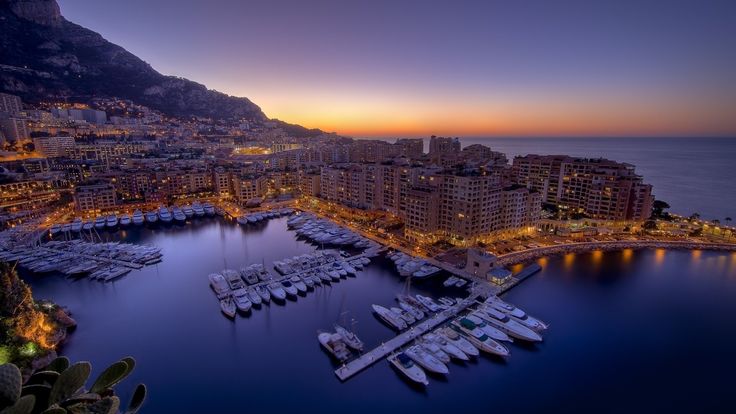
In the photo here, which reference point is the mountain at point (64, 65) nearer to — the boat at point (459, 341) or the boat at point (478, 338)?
the boat at point (459, 341)

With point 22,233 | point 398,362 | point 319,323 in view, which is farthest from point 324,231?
point 22,233

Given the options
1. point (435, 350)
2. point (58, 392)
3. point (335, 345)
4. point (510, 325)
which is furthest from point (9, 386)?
point (510, 325)

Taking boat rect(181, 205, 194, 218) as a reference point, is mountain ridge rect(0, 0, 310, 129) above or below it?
above

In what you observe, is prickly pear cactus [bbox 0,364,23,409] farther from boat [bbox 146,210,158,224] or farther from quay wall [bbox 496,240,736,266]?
boat [bbox 146,210,158,224]

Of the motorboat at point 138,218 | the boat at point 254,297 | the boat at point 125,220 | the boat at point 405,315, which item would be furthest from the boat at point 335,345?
the boat at point 125,220

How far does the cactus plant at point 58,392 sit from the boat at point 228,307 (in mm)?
25064

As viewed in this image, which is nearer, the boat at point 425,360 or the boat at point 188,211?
the boat at point 425,360

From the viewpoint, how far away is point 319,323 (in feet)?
91.8

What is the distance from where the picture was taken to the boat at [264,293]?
1221 inches

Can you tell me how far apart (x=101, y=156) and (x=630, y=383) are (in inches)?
5001

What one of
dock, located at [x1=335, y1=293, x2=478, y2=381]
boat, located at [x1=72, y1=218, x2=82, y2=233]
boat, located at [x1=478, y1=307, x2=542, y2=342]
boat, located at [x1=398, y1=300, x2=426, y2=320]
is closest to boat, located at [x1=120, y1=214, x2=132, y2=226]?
boat, located at [x1=72, y1=218, x2=82, y2=233]

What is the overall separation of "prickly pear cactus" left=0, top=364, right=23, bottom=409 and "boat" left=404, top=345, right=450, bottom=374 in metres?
21.3

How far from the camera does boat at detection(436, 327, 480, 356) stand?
23.4 m

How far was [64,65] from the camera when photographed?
140625 millimetres
